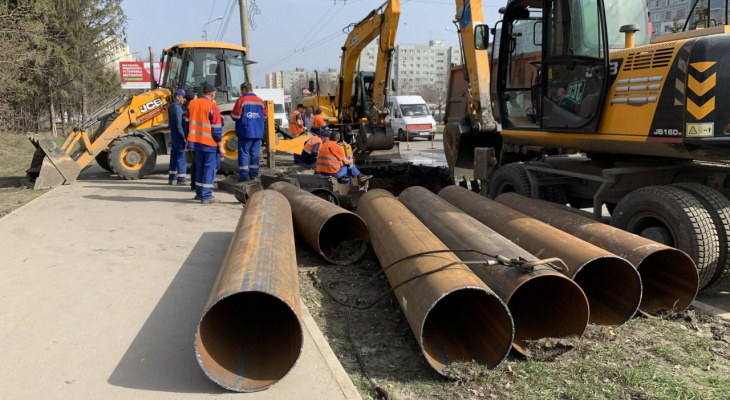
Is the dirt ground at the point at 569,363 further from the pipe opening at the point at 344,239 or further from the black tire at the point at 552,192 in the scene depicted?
the black tire at the point at 552,192

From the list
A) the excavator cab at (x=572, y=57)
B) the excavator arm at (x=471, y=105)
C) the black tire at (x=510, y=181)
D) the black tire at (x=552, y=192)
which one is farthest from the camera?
the excavator arm at (x=471, y=105)

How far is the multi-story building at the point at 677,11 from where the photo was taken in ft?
22.4

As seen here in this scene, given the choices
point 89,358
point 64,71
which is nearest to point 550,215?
point 89,358

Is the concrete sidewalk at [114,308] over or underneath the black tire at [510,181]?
underneath

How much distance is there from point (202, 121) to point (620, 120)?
6.06 metres

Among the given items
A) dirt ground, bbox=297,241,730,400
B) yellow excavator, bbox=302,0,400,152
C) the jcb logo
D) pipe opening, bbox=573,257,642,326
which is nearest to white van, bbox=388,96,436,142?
yellow excavator, bbox=302,0,400,152

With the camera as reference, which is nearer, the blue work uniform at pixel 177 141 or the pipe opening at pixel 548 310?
the pipe opening at pixel 548 310

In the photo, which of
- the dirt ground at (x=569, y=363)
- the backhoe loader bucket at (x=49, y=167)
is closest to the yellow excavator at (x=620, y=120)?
the dirt ground at (x=569, y=363)

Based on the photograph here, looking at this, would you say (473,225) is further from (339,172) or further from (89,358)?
(339,172)

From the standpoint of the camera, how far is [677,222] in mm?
4953

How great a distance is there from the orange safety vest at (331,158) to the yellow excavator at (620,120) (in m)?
2.41

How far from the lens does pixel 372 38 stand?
14820 mm

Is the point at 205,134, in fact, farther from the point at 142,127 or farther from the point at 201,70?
the point at 201,70

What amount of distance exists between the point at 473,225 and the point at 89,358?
334 cm
